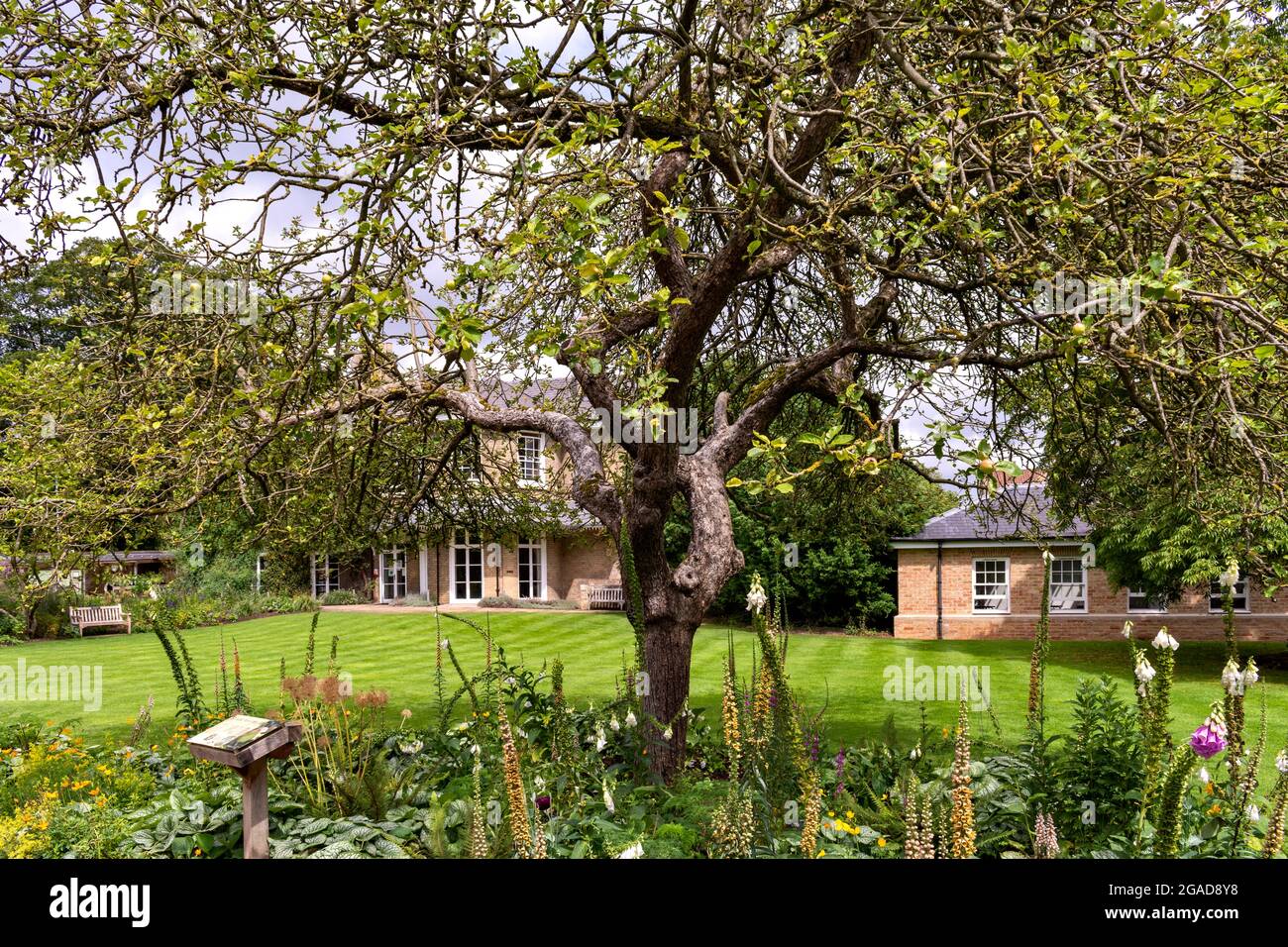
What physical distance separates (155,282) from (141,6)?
1.65 meters

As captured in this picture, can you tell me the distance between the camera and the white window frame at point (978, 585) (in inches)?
899

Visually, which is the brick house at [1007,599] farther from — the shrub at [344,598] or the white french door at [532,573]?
the shrub at [344,598]

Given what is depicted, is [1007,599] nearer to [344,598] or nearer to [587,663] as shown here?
[587,663]

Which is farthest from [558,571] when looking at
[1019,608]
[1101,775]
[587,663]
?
[1101,775]

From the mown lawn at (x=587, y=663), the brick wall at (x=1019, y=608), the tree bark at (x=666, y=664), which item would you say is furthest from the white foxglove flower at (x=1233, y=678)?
the brick wall at (x=1019, y=608)

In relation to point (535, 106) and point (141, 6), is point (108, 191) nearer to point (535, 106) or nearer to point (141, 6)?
point (141, 6)

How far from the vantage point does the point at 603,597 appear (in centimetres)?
2870

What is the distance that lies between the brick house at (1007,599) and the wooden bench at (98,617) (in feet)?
77.1

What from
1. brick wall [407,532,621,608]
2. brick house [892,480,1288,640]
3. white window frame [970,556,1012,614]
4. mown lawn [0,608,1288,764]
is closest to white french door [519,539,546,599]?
brick wall [407,532,621,608]

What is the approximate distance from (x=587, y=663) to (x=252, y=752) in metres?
14.0

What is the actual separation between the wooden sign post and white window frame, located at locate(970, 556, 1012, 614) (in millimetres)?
22012

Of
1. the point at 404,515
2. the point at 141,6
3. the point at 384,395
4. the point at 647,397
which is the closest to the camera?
the point at 647,397
